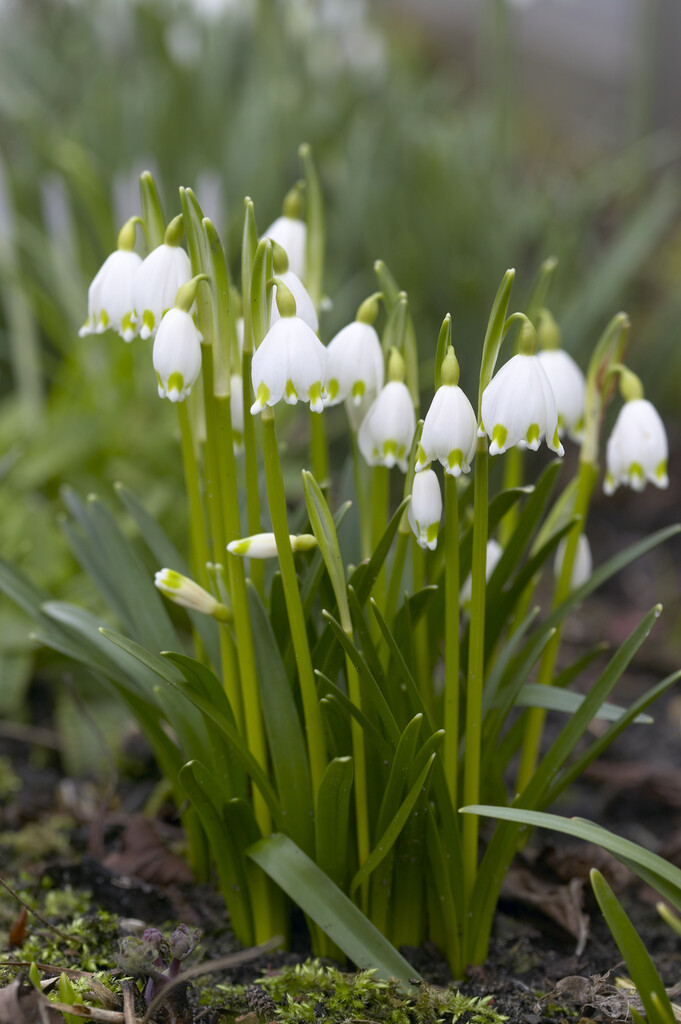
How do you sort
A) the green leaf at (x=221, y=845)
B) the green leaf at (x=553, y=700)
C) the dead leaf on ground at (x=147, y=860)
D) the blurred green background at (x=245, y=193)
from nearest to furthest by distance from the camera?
the green leaf at (x=221, y=845)
the green leaf at (x=553, y=700)
the dead leaf on ground at (x=147, y=860)
the blurred green background at (x=245, y=193)

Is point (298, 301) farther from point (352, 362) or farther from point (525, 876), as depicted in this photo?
point (525, 876)

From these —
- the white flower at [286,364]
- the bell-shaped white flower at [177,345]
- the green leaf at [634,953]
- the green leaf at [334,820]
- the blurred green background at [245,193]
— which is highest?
the blurred green background at [245,193]

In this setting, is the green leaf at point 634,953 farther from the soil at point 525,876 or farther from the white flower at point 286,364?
the white flower at point 286,364

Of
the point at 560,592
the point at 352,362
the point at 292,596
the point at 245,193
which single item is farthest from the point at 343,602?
the point at 245,193

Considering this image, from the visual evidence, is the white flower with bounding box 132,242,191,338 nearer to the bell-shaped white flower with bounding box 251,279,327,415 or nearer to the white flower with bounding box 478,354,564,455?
the bell-shaped white flower with bounding box 251,279,327,415

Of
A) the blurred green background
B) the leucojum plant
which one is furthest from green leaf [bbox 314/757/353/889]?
the blurred green background

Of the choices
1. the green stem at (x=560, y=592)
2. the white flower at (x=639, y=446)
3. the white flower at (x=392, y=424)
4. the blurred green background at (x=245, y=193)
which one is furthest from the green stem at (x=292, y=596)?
the blurred green background at (x=245, y=193)

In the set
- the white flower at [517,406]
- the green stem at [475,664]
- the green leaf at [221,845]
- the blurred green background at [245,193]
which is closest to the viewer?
the white flower at [517,406]

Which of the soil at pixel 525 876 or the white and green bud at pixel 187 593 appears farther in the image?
the soil at pixel 525 876
